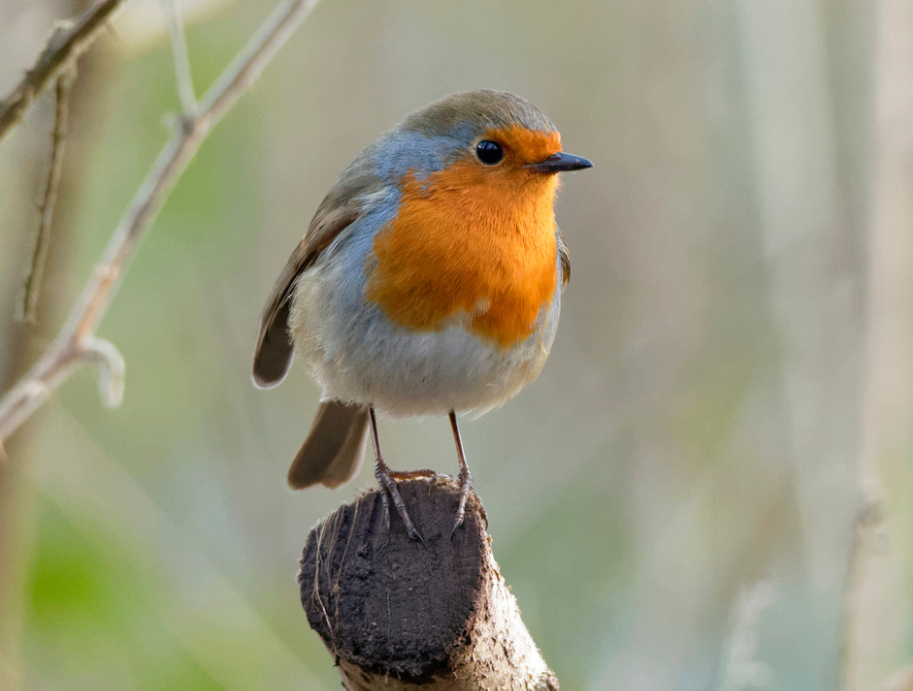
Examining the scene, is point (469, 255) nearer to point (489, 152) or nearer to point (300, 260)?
point (489, 152)

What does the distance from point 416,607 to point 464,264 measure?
3.63 ft

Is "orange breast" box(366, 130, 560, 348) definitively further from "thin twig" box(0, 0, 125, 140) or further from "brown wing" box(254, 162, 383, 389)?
"thin twig" box(0, 0, 125, 140)

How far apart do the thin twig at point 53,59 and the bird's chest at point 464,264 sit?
939 mm

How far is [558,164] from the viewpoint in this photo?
9.22 ft

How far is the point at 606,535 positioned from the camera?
4.73 metres

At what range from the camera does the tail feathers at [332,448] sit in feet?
10.8

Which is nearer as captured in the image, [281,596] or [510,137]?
[510,137]

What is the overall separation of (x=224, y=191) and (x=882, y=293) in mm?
2646

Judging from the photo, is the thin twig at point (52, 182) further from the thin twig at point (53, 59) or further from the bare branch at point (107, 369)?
the bare branch at point (107, 369)

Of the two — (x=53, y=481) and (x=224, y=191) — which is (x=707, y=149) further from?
(x=53, y=481)

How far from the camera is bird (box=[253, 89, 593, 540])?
8.66ft

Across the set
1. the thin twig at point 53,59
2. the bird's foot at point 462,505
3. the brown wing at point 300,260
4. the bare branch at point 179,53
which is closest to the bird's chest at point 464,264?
the brown wing at point 300,260

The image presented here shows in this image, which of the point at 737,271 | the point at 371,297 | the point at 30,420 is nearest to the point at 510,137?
the point at 371,297

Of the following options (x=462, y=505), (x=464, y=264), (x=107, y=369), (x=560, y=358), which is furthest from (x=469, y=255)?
(x=560, y=358)
